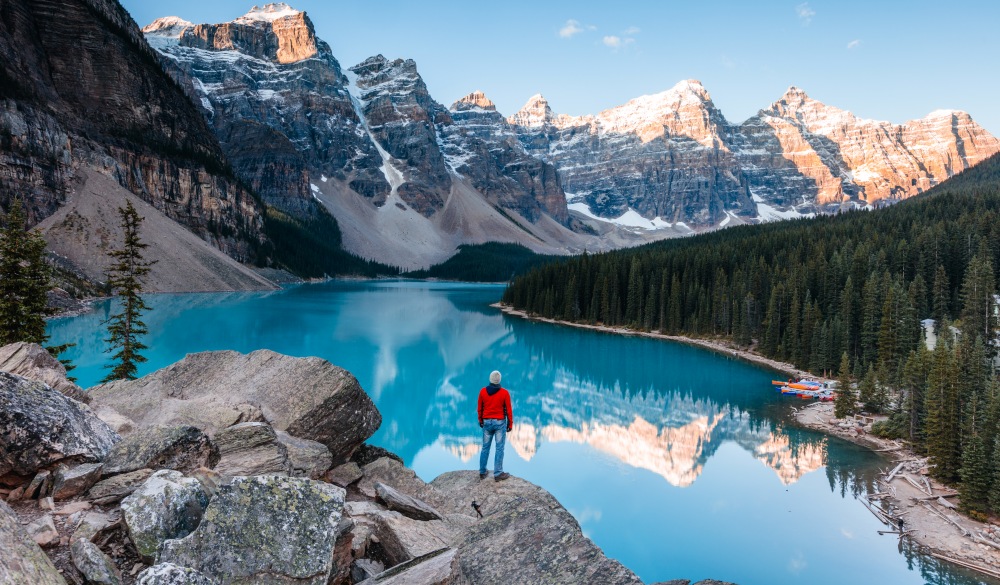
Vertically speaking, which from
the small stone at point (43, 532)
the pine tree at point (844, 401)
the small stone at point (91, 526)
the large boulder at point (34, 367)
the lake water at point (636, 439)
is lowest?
the lake water at point (636, 439)

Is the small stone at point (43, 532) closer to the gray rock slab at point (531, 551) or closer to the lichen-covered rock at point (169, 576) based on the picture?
the lichen-covered rock at point (169, 576)

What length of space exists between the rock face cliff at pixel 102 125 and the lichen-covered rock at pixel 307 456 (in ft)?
322

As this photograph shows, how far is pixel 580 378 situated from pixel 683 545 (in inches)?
1127

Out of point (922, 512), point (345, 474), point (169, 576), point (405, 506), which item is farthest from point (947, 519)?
point (169, 576)

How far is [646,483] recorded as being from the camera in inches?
903

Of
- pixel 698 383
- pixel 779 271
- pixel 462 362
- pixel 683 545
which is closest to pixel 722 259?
pixel 779 271

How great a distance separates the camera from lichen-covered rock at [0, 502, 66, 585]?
Result: 3.69 metres

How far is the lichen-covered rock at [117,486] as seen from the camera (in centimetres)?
605

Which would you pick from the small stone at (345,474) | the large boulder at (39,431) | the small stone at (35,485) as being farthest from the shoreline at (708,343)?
the small stone at (35,485)

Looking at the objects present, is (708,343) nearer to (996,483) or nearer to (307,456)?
(996,483)

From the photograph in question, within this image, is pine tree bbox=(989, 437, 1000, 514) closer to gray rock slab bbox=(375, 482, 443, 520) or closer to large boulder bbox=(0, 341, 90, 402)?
gray rock slab bbox=(375, 482, 443, 520)

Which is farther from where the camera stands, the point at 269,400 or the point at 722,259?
the point at 722,259

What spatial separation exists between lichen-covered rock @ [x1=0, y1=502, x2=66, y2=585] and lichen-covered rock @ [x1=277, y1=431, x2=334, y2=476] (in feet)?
15.7

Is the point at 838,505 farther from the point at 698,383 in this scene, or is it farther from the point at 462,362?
the point at 462,362
